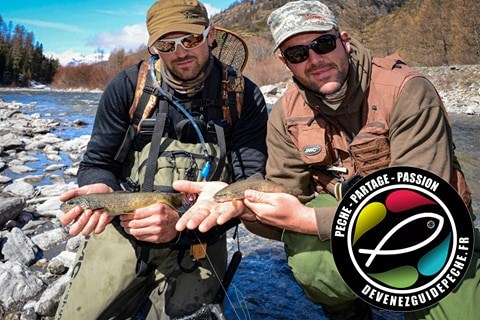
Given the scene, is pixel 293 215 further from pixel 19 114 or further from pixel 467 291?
pixel 19 114

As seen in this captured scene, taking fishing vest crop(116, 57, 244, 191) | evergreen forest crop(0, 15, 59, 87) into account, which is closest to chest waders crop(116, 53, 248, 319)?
fishing vest crop(116, 57, 244, 191)

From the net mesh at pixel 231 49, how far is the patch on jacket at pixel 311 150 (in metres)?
1.53

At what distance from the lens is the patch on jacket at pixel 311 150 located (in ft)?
9.16

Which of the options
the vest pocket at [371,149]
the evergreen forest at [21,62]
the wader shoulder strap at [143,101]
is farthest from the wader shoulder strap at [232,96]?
the evergreen forest at [21,62]

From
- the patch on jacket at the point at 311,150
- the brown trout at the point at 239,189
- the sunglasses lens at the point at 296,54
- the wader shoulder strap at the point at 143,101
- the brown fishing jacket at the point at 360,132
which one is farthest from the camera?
the wader shoulder strap at the point at 143,101

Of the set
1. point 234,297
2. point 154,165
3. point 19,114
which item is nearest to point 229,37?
point 154,165

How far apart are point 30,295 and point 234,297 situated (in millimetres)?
1872

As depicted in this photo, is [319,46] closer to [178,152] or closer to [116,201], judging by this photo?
[178,152]

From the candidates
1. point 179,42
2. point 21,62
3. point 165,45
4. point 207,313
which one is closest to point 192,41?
point 179,42

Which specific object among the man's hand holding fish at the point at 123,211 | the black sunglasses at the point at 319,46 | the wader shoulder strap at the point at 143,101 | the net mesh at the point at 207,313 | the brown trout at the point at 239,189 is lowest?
the net mesh at the point at 207,313

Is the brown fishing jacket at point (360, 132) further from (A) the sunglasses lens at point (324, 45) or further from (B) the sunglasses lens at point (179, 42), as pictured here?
(B) the sunglasses lens at point (179, 42)

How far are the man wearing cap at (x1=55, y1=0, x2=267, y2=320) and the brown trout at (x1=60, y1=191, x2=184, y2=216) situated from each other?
0.68ft

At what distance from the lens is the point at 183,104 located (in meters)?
3.27

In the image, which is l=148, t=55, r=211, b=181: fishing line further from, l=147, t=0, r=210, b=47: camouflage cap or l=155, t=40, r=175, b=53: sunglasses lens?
l=147, t=0, r=210, b=47: camouflage cap
